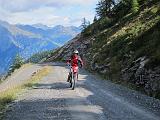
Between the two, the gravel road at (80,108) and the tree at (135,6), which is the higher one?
the tree at (135,6)

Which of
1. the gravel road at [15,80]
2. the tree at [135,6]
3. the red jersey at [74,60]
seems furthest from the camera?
the tree at [135,6]

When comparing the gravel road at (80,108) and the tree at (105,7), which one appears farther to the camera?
the tree at (105,7)

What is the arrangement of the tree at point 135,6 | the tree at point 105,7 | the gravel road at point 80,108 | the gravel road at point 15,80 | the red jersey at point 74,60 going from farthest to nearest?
the tree at point 105,7
the tree at point 135,6
the gravel road at point 15,80
the red jersey at point 74,60
the gravel road at point 80,108

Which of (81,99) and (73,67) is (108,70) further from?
(81,99)

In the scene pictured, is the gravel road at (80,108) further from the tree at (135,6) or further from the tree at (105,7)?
the tree at (105,7)

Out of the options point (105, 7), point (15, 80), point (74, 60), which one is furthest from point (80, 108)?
point (105, 7)

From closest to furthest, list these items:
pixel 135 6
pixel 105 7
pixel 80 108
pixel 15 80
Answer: pixel 80 108 → pixel 15 80 → pixel 135 6 → pixel 105 7

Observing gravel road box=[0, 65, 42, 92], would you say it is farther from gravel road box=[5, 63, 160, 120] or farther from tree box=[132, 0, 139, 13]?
tree box=[132, 0, 139, 13]

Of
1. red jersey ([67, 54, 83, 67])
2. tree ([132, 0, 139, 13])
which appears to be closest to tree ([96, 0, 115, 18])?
tree ([132, 0, 139, 13])

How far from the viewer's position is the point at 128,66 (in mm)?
35531

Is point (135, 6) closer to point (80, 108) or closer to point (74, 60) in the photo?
point (74, 60)

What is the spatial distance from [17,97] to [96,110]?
674 centimetres

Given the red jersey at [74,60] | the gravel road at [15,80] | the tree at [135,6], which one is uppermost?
the tree at [135,6]

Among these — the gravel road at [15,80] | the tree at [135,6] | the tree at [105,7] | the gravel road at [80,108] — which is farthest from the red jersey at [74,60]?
the tree at [105,7]
